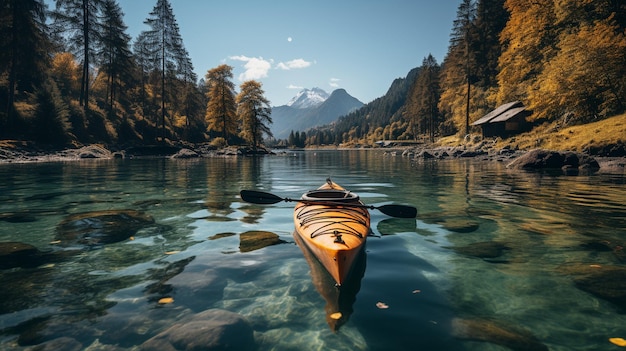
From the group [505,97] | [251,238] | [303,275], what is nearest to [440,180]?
[251,238]

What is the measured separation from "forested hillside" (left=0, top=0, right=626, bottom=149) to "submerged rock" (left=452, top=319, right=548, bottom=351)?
3162 centimetres

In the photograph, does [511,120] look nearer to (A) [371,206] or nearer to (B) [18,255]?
(A) [371,206]

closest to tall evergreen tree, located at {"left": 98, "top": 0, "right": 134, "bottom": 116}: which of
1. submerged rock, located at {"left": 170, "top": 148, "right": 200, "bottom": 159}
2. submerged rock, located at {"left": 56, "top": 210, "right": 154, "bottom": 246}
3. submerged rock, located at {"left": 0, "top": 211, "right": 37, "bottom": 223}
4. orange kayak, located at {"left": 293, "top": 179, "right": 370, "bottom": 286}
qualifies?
submerged rock, located at {"left": 170, "top": 148, "right": 200, "bottom": 159}

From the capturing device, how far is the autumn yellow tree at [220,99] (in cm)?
5219

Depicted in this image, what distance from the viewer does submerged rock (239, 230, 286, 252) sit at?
6539mm

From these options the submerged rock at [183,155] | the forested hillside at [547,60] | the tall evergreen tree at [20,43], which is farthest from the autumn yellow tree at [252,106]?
the forested hillside at [547,60]

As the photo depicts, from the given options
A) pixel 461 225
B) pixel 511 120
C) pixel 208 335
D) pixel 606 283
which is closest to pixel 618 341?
pixel 606 283

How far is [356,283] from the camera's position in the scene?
187 inches

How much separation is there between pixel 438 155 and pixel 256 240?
34595mm

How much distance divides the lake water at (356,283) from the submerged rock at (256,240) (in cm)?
16

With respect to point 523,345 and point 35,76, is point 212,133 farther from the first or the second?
point 523,345

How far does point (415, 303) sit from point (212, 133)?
66066mm

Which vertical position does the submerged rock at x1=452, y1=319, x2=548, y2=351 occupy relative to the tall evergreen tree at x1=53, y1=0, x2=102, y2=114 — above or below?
below

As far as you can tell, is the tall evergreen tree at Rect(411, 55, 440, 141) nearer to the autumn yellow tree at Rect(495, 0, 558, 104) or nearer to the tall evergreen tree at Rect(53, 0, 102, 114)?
the autumn yellow tree at Rect(495, 0, 558, 104)
